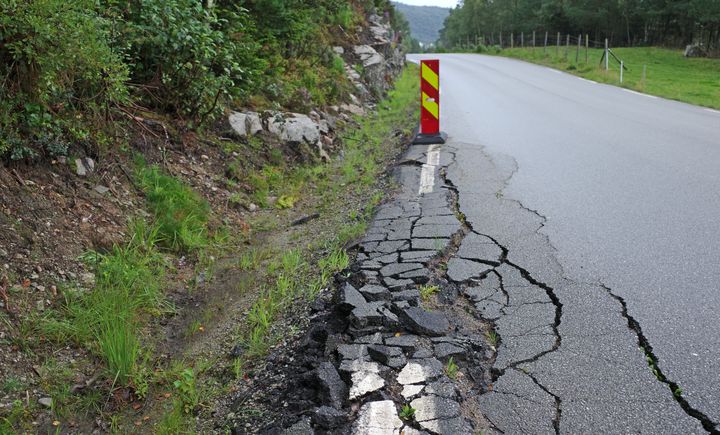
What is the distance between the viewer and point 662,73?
992 inches

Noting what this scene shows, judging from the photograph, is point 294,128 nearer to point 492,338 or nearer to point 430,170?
point 430,170

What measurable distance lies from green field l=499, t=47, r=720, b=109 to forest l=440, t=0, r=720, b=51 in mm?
6377

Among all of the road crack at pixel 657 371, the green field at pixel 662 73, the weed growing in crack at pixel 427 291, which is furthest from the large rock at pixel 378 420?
the green field at pixel 662 73

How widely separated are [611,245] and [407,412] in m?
2.58

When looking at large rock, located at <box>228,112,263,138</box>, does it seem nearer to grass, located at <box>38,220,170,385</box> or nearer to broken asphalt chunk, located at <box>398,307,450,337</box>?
grass, located at <box>38,220,170,385</box>

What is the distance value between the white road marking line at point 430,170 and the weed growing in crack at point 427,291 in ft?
7.56

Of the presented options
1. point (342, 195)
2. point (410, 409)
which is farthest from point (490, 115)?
point (410, 409)

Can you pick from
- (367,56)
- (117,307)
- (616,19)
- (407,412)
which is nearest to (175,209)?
(117,307)

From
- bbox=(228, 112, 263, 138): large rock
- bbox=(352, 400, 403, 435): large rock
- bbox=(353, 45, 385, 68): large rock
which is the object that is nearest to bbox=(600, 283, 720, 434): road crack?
bbox=(352, 400, 403, 435): large rock

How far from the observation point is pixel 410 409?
253 cm

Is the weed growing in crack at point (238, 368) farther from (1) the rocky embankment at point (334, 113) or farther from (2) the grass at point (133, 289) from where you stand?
(1) the rocky embankment at point (334, 113)

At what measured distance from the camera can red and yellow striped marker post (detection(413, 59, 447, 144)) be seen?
327 inches

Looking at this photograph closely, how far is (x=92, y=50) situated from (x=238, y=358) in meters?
2.44

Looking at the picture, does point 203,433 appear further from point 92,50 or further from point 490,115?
point 490,115
